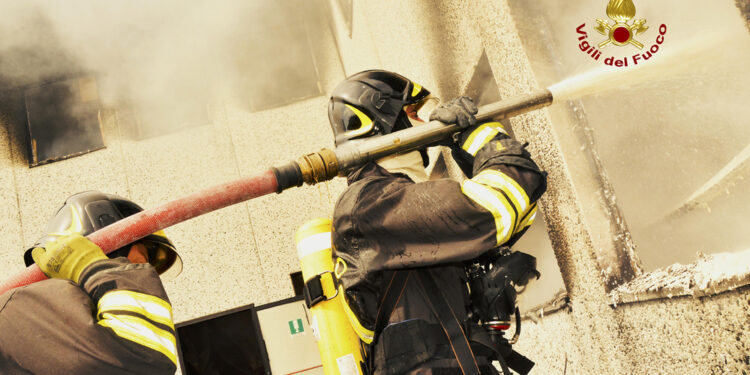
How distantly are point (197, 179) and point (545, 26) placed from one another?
3575 mm

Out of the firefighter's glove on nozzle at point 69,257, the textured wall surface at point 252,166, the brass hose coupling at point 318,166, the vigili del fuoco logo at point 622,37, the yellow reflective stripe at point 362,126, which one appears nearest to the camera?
the vigili del fuoco logo at point 622,37

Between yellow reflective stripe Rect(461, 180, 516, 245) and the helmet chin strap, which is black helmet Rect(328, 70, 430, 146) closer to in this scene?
the helmet chin strap

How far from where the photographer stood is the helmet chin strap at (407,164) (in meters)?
1.57

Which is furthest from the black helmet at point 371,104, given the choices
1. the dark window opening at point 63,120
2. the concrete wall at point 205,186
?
the dark window opening at point 63,120

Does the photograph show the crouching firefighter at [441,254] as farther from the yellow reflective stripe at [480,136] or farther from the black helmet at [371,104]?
the black helmet at [371,104]

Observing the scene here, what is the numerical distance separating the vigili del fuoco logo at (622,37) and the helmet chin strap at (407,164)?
59cm

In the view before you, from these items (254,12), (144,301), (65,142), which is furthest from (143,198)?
(144,301)

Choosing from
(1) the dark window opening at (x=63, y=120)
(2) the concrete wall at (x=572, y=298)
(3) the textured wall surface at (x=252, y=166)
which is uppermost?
(1) the dark window opening at (x=63, y=120)

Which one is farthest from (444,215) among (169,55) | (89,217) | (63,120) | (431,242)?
(63,120)

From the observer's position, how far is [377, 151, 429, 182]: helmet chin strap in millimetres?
1572

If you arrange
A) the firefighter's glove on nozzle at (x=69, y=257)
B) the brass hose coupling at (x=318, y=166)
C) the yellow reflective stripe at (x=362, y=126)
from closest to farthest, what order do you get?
1. the firefighter's glove on nozzle at (x=69, y=257)
2. the brass hose coupling at (x=318, y=166)
3. the yellow reflective stripe at (x=362, y=126)

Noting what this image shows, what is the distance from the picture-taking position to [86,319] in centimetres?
117

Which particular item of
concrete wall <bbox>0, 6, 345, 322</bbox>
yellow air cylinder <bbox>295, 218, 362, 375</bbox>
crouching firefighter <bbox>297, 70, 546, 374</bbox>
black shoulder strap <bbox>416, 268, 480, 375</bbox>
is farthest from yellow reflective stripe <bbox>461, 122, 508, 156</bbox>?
concrete wall <bbox>0, 6, 345, 322</bbox>

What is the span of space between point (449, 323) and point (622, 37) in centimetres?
86
